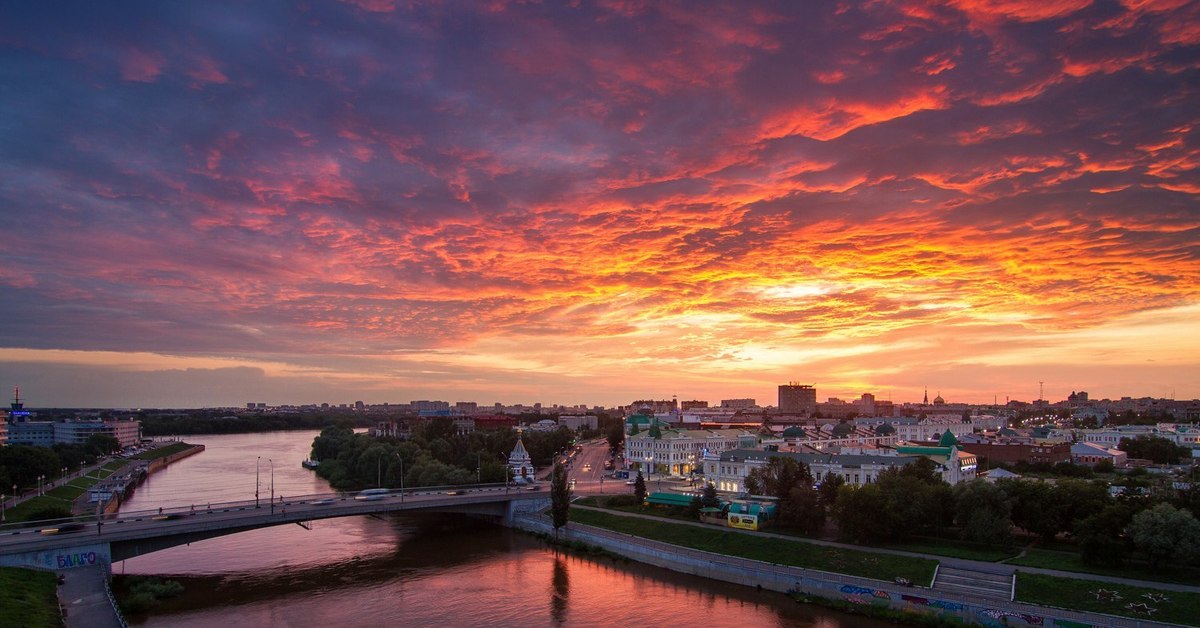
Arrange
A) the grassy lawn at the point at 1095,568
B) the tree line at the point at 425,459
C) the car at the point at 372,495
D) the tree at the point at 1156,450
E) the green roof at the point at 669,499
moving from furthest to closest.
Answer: the tree at the point at 1156,450 < the tree line at the point at 425,459 < the green roof at the point at 669,499 < the car at the point at 372,495 < the grassy lawn at the point at 1095,568

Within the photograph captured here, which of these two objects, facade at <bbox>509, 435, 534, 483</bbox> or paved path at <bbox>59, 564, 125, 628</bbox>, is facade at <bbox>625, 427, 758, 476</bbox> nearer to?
facade at <bbox>509, 435, 534, 483</bbox>

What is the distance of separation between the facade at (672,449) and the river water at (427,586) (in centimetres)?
3234

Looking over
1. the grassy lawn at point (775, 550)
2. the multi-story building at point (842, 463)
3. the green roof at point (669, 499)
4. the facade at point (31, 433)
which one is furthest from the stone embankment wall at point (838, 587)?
the facade at point (31, 433)

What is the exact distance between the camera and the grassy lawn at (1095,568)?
35.8m

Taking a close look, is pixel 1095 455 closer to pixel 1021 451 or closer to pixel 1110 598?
pixel 1021 451

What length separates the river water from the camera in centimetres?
3794

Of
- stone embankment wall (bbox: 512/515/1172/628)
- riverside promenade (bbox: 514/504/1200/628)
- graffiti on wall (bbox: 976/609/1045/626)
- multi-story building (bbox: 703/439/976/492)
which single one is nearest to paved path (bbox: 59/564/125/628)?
stone embankment wall (bbox: 512/515/1172/628)

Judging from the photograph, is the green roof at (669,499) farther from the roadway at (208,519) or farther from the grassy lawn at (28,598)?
the grassy lawn at (28,598)

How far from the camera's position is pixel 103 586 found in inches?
1439

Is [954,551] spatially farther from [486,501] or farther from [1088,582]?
[486,501]

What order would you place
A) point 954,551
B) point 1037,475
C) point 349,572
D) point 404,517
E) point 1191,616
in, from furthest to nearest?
point 1037,475 → point 404,517 → point 349,572 → point 954,551 → point 1191,616

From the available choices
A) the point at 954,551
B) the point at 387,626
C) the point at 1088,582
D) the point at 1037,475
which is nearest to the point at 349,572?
the point at 387,626

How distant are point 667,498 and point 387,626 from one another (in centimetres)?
3064

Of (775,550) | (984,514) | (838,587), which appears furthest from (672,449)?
(838,587)
